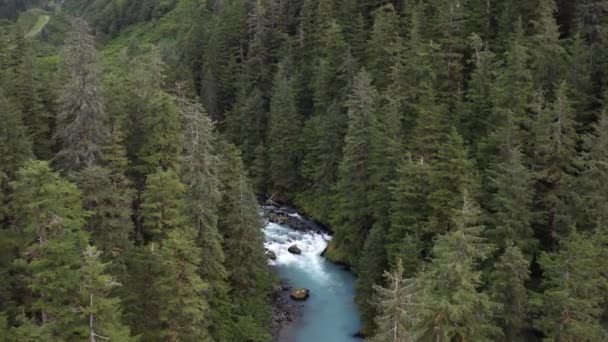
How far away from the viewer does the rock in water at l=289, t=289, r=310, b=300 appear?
157 feet

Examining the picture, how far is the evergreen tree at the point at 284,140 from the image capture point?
225 ft

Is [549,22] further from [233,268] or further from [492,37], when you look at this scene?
[233,268]

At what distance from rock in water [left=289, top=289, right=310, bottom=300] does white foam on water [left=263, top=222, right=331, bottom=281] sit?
3168 millimetres

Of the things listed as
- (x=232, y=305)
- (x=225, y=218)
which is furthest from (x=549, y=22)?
(x=232, y=305)

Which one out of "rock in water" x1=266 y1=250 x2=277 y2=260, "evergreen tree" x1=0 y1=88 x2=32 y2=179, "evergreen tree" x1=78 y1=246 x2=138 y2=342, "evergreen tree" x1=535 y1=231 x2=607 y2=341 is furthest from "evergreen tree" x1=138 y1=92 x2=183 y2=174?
"evergreen tree" x1=535 y1=231 x2=607 y2=341

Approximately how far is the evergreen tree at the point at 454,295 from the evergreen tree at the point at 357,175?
79.7 feet

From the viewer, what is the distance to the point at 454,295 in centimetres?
2431

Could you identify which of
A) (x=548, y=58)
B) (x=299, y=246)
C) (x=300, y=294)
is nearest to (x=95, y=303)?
(x=300, y=294)

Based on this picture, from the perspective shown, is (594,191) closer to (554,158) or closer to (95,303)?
(554,158)

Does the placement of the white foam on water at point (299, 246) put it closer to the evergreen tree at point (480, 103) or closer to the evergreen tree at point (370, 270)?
the evergreen tree at point (370, 270)

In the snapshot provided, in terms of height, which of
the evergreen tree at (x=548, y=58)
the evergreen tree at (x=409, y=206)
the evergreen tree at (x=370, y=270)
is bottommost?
the evergreen tree at (x=370, y=270)

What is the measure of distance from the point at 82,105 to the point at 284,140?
111 ft

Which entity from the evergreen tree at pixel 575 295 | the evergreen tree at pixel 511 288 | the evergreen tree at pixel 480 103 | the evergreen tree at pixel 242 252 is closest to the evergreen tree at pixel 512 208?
the evergreen tree at pixel 511 288

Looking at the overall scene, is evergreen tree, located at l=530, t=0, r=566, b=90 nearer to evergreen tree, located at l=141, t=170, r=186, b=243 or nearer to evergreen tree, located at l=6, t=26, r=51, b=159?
evergreen tree, located at l=141, t=170, r=186, b=243
